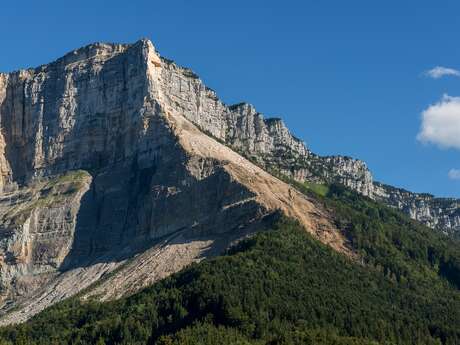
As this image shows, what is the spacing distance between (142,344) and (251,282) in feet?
81.2

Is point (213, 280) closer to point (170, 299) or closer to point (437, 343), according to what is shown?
point (170, 299)

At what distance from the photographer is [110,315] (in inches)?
7776

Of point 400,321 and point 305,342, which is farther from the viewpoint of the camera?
point 400,321

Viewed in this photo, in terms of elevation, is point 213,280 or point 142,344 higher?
point 213,280

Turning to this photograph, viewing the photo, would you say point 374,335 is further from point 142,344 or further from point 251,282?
point 142,344

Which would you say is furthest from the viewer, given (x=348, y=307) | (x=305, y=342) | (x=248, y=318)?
(x=348, y=307)

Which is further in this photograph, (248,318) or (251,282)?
(251,282)

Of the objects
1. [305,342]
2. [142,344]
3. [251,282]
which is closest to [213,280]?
[251,282]

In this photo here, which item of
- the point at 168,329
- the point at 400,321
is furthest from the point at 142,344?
the point at 400,321

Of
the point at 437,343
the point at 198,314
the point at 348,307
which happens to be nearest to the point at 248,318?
the point at 198,314

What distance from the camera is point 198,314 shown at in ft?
604

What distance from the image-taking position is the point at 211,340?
170 metres

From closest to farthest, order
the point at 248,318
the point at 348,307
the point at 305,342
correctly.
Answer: the point at 305,342 < the point at 248,318 < the point at 348,307

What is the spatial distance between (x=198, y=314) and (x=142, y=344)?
1110cm
